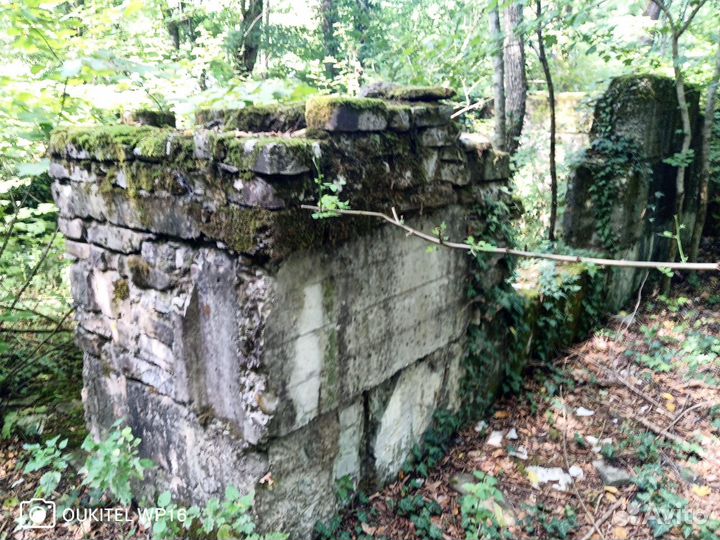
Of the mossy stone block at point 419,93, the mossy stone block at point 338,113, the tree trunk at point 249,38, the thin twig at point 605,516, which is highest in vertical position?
the tree trunk at point 249,38

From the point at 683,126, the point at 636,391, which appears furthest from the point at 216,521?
the point at 683,126

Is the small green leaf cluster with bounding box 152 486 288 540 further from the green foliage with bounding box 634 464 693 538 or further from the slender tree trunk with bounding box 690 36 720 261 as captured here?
the slender tree trunk with bounding box 690 36 720 261

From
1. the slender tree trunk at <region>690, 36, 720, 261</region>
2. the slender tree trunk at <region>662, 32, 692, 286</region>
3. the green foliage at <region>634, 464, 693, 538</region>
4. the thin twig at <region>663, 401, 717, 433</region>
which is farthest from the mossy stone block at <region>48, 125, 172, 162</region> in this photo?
the slender tree trunk at <region>690, 36, 720, 261</region>

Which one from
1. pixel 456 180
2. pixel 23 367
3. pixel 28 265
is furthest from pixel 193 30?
pixel 456 180

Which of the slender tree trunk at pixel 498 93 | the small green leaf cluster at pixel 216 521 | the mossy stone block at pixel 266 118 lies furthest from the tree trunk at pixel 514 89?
the small green leaf cluster at pixel 216 521

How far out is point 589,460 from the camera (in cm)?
332

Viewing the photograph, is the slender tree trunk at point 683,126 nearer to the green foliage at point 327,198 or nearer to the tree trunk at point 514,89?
the tree trunk at point 514,89

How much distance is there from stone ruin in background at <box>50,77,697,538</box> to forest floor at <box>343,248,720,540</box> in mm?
376

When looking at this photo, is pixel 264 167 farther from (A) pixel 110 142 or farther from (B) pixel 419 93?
(B) pixel 419 93

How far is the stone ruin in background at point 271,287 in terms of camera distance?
2.07 metres

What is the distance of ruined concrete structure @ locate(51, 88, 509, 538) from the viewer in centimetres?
207

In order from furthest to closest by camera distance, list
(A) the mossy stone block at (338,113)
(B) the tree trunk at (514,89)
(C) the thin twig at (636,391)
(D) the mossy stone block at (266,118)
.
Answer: (B) the tree trunk at (514,89) → (C) the thin twig at (636,391) → (D) the mossy stone block at (266,118) → (A) the mossy stone block at (338,113)

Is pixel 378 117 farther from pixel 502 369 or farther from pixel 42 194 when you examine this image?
pixel 42 194

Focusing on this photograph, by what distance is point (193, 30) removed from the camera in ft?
32.1
